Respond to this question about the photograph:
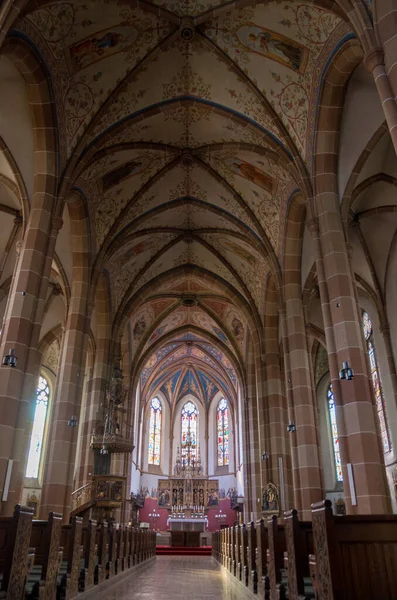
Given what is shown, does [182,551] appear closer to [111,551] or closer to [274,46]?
[111,551]

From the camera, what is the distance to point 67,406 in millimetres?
13820

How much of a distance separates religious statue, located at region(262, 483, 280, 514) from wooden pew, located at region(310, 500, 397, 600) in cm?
1262

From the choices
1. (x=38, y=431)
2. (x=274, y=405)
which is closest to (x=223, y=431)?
(x=38, y=431)

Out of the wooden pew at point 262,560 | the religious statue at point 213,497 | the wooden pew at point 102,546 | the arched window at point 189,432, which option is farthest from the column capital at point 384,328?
Answer: the religious statue at point 213,497

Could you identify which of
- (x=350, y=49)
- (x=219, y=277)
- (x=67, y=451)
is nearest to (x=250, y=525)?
(x=67, y=451)

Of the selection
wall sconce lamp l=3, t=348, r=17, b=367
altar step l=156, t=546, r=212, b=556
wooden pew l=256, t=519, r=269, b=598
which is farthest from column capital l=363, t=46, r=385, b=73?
altar step l=156, t=546, r=212, b=556

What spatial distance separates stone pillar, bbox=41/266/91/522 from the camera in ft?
42.3

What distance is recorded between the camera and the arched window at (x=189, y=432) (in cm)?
3478

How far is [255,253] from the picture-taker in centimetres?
1919

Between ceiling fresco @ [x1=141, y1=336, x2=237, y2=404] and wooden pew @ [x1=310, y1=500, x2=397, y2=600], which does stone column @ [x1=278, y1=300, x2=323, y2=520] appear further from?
ceiling fresco @ [x1=141, y1=336, x2=237, y2=404]

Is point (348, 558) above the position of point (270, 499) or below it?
below

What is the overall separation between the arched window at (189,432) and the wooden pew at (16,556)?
1195 inches

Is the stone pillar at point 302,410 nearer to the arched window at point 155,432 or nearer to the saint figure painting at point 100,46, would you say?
the saint figure painting at point 100,46

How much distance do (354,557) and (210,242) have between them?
679 inches
